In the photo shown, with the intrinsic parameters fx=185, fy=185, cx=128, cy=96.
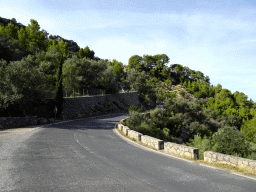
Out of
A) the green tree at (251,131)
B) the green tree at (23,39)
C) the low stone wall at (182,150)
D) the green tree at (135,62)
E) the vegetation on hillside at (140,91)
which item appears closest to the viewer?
the low stone wall at (182,150)

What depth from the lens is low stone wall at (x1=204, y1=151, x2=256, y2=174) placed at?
715 centimetres

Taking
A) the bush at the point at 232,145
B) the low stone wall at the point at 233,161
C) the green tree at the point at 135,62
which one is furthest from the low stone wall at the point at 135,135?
the green tree at the point at 135,62

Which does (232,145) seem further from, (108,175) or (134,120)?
(134,120)

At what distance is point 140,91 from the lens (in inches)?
2790

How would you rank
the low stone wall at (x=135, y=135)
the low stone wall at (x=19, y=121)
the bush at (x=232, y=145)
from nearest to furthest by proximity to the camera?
the bush at (x=232, y=145) → the low stone wall at (x=135, y=135) → the low stone wall at (x=19, y=121)

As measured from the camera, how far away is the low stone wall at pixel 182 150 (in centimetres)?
952

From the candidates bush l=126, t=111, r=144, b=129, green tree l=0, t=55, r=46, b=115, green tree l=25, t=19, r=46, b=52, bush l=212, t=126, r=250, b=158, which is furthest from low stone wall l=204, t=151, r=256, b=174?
green tree l=25, t=19, r=46, b=52

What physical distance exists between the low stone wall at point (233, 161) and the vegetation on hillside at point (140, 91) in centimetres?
388

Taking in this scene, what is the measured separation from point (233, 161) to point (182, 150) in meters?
2.76

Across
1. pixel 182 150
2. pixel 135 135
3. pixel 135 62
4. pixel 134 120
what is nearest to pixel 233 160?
pixel 182 150

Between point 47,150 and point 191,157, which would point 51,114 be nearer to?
point 47,150

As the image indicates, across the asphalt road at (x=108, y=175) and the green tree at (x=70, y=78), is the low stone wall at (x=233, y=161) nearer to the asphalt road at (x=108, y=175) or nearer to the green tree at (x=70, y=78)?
the asphalt road at (x=108, y=175)

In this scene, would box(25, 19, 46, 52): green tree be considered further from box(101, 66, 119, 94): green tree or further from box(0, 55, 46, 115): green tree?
box(0, 55, 46, 115): green tree

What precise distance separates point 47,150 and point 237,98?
79.5 metres
